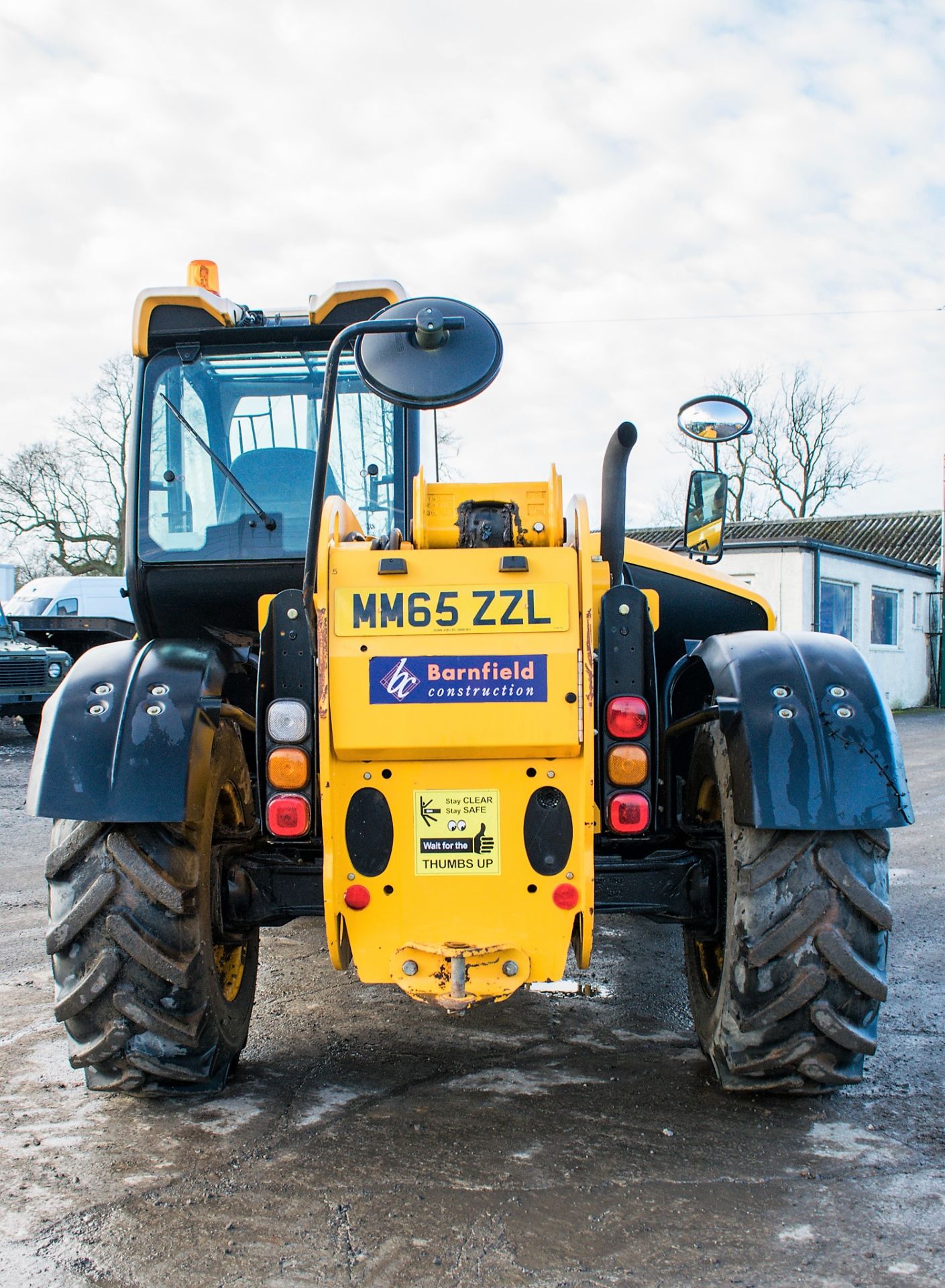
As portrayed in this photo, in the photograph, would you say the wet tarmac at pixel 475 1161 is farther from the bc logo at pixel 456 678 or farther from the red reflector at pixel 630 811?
the bc logo at pixel 456 678

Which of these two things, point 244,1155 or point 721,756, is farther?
point 721,756

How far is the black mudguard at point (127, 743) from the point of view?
10.3 ft

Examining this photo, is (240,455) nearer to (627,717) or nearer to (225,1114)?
(627,717)

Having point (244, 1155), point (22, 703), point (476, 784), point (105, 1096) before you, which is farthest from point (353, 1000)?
point (22, 703)

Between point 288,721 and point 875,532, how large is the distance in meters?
37.1

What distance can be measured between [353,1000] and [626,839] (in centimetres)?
166

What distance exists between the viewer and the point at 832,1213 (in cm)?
269

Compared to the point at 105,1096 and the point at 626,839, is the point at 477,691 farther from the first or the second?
the point at 105,1096

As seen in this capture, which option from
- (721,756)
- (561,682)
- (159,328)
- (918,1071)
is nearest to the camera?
(561,682)

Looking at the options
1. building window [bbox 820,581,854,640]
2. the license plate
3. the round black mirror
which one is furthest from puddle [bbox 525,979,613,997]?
building window [bbox 820,581,854,640]

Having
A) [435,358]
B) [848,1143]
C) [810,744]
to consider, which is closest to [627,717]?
[810,744]

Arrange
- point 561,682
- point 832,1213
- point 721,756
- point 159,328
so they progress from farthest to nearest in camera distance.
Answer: point 159,328 → point 721,756 → point 561,682 → point 832,1213

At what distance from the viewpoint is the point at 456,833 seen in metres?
3.11

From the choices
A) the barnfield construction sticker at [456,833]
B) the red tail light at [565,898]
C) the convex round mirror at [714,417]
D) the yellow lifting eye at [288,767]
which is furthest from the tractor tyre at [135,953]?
the convex round mirror at [714,417]
